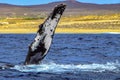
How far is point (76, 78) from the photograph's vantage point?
24.8 m

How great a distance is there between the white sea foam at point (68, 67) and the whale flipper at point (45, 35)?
2.99ft

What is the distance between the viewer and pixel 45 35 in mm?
26750

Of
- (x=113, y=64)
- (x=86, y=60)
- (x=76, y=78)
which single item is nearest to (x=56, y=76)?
(x=76, y=78)

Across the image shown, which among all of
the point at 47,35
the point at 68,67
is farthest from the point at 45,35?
the point at 68,67

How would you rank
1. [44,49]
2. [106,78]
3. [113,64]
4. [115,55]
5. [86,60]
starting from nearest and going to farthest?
1. [106,78]
2. [44,49]
3. [113,64]
4. [86,60]
5. [115,55]

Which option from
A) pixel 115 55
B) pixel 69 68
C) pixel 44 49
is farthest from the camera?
pixel 115 55

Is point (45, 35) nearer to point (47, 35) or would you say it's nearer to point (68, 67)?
point (47, 35)

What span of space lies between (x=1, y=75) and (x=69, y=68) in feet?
14.1

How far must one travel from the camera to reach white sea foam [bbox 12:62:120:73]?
90.5 ft

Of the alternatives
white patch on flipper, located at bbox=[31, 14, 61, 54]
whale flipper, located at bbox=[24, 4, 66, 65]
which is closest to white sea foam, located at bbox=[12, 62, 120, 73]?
whale flipper, located at bbox=[24, 4, 66, 65]

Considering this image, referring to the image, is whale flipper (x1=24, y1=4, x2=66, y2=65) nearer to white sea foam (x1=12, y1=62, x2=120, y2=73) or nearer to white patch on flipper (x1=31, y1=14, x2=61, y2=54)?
white patch on flipper (x1=31, y1=14, x2=61, y2=54)

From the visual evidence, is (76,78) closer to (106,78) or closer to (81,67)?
(106,78)

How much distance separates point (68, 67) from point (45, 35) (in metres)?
3.24

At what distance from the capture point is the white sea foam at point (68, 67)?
2759 cm
